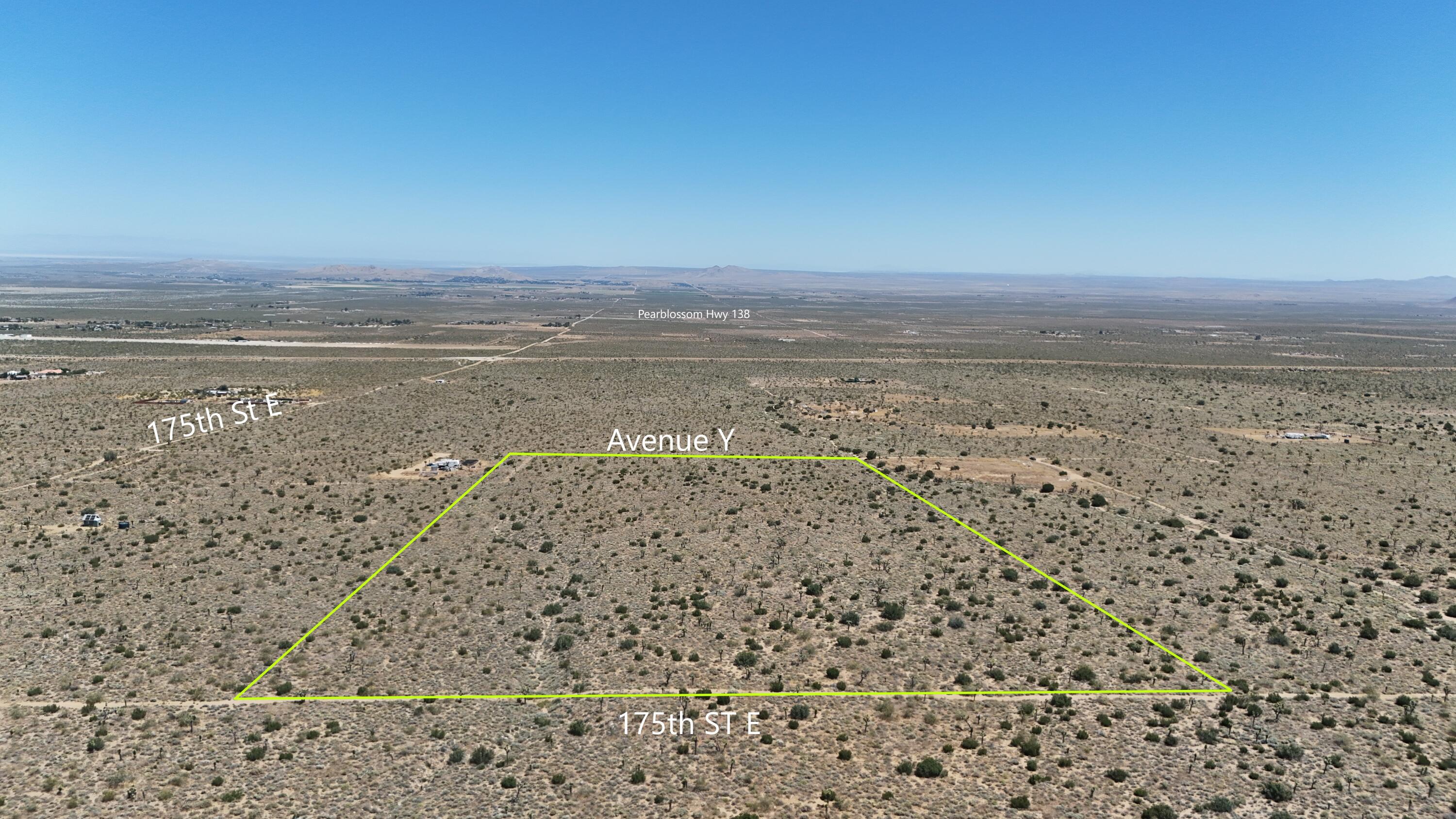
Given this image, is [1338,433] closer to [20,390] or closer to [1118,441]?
[1118,441]

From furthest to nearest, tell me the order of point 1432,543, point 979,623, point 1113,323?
point 1113,323 < point 1432,543 < point 979,623

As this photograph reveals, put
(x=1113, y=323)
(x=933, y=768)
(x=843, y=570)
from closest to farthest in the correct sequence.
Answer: (x=933, y=768), (x=843, y=570), (x=1113, y=323)

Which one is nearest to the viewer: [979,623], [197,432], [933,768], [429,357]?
[933,768]

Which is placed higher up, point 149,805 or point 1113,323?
point 1113,323

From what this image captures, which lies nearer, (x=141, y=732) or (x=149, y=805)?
(x=149, y=805)

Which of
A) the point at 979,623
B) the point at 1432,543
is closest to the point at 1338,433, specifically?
the point at 1432,543

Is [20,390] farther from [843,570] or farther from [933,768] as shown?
[933,768]

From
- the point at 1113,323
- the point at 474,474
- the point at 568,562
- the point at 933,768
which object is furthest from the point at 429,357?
the point at 1113,323

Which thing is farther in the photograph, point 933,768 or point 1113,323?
point 1113,323

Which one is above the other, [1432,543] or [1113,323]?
[1113,323]

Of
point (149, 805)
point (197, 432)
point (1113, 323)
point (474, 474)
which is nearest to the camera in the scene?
point (149, 805)
